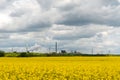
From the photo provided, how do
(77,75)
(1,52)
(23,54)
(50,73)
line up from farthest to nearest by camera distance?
(1,52) < (23,54) < (50,73) < (77,75)

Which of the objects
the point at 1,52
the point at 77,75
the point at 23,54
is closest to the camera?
the point at 77,75

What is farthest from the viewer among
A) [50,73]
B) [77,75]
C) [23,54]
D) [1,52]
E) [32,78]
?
[1,52]

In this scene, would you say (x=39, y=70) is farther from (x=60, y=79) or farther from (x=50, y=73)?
(x=60, y=79)

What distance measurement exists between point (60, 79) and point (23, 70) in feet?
13.7

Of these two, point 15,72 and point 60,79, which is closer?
point 60,79

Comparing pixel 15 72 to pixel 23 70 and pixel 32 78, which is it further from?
pixel 32 78

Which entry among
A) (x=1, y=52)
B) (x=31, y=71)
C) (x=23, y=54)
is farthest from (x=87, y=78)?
(x=1, y=52)

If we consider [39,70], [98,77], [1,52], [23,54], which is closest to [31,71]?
[39,70]

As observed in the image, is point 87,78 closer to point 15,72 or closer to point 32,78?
point 32,78

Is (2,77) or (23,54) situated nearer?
(2,77)

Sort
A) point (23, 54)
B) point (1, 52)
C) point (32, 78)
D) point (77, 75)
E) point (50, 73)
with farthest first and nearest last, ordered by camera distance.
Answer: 1. point (1, 52)
2. point (23, 54)
3. point (50, 73)
4. point (77, 75)
5. point (32, 78)

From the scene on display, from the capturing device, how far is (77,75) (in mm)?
19266

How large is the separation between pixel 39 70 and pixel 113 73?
437 centimetres

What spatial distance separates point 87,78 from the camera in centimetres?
1838
